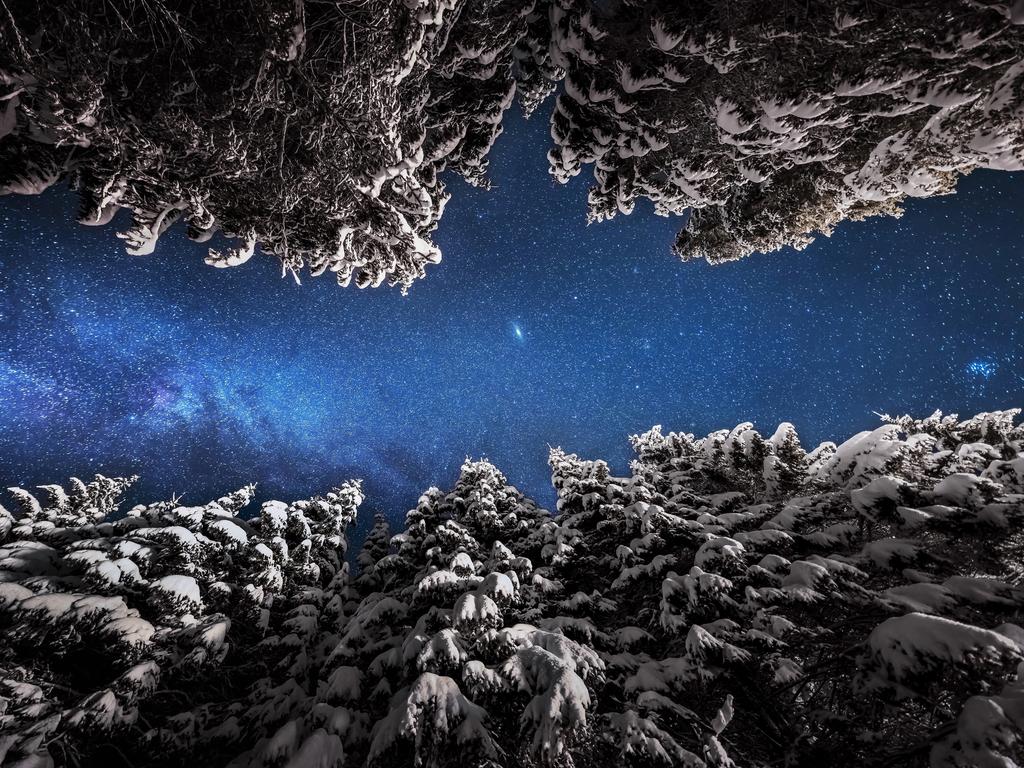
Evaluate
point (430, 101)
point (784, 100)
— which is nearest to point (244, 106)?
point (430, 101)

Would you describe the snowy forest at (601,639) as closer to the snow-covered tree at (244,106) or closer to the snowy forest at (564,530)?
the snowy forest at (564,530)

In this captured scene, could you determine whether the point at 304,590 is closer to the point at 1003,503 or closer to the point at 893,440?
the point at 1003,503

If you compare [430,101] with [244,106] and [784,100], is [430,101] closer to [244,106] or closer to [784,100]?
[244,106]

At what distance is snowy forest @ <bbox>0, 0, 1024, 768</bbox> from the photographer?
3.71 meters

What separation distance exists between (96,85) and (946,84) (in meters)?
9.28

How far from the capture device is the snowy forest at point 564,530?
3711 millimetres

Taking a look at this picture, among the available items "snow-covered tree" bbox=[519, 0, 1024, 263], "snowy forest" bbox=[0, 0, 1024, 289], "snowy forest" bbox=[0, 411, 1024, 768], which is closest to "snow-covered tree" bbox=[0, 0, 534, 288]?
"snowy forest" bbox=[0, 0, 1024, 289]

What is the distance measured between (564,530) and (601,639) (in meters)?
2.70

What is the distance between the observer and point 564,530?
873 centimetres

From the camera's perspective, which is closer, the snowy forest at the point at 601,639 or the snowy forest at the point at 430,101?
the snowy forest at the point at 601,639

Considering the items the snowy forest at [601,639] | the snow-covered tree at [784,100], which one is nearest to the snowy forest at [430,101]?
the snow-covered tree at [784,100]

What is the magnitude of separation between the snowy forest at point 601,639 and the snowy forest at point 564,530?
0.05 m

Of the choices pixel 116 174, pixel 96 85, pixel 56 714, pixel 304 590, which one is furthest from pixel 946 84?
pixel 304 590

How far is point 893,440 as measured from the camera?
6.79 m
